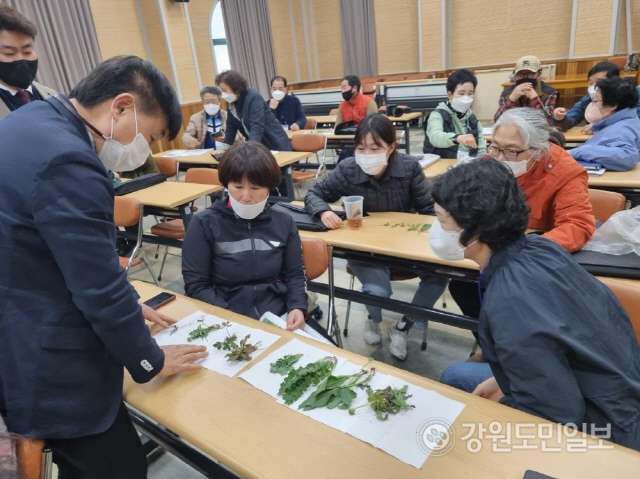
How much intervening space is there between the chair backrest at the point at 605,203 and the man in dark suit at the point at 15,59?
9.56 feet

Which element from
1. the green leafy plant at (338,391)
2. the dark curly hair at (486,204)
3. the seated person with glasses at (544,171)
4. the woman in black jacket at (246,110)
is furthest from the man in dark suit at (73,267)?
the woman in black jacket at (246,110)

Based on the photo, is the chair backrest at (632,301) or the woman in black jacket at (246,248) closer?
the chair backrest at (632,301)

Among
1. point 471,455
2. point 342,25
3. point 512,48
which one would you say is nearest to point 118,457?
point 471,455

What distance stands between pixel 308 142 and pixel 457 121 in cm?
180

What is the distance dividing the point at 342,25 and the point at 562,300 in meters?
10.4

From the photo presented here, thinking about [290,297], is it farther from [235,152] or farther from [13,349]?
[13,349]

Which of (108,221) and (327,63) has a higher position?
(327,63)

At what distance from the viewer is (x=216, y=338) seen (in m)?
1.32

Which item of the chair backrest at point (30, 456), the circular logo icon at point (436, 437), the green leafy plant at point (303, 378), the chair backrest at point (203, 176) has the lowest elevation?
the circular logo icon at point (436, 437)

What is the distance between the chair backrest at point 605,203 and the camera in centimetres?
196

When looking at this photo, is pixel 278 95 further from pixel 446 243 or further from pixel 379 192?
pixel 446 243

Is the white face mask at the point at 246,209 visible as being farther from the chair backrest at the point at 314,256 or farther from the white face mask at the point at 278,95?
the white face mask at the point at 278,95

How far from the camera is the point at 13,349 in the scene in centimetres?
87

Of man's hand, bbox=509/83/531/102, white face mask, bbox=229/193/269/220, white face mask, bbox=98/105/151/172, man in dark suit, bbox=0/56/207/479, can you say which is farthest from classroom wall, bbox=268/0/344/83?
man in dark suit, bbox=0/56/207/479
